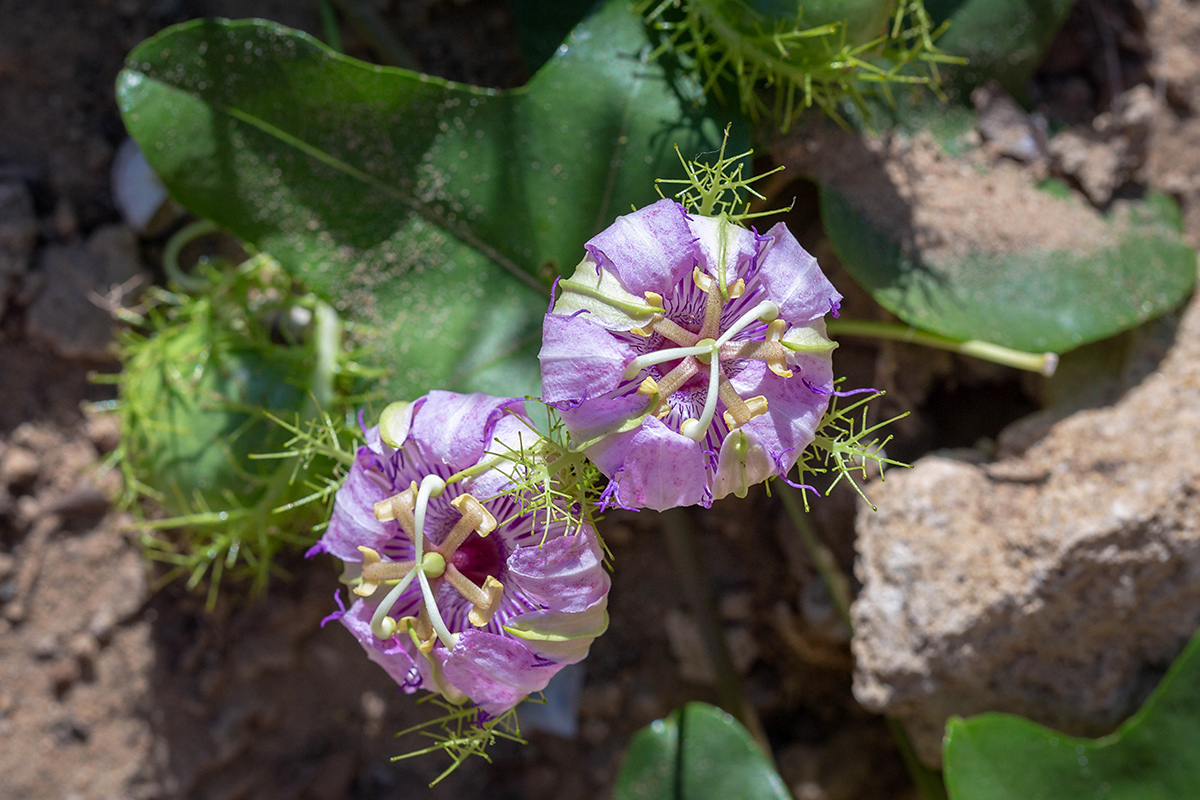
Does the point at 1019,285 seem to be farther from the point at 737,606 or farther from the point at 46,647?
the point at 46,647

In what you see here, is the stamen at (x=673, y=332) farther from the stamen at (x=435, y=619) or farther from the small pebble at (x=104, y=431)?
the small pebble at (x=104, y=431)

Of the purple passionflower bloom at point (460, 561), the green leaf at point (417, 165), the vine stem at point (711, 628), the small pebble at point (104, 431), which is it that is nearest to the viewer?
the purple passionflower bloom at point (460, 561)

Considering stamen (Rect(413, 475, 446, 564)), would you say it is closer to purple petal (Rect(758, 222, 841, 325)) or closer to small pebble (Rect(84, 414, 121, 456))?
purple petal (Rect(758, 222, 841, 325))

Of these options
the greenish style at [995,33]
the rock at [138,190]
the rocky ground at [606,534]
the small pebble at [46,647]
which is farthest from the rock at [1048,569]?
the small pebble at [46,647]

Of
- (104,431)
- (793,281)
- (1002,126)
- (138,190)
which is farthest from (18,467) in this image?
(1002,126)

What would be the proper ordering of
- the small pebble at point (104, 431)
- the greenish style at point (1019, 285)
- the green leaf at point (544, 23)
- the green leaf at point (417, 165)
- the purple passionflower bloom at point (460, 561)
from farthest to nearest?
the small pebble at point (104, 431) → the green leaf at point (544, 23) → the greenish style at point (1019, 285) → the green leaf at point (417, 165) → the purple passionflower bloom at point (460, 561)

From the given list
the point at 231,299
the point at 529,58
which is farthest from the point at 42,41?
the point at 529,58

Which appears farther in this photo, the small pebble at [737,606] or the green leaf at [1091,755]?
the small pebble at [737,606]
